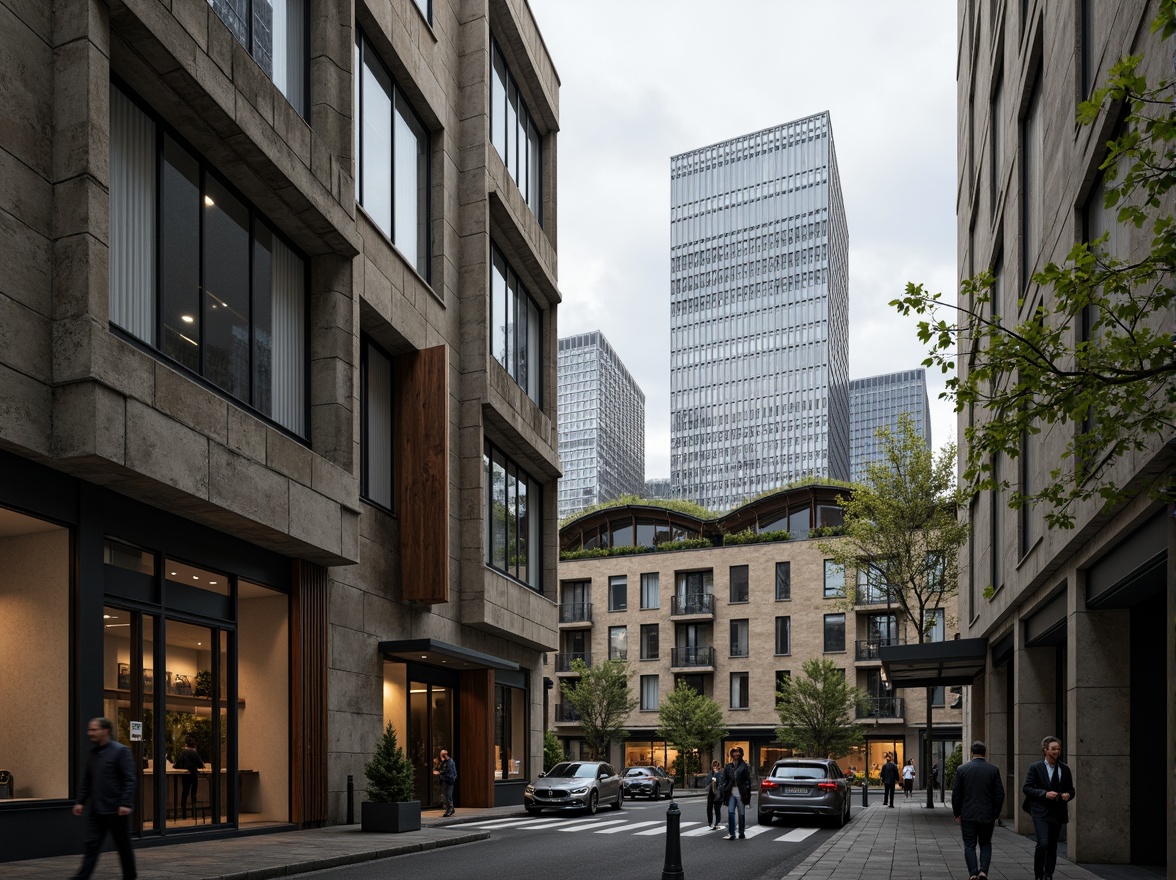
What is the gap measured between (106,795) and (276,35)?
1389 cm

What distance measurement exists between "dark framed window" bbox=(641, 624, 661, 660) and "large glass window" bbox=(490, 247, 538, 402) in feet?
119

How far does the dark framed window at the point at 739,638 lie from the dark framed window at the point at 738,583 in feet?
4.54

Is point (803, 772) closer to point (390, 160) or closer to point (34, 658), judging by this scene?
point (390, 160)

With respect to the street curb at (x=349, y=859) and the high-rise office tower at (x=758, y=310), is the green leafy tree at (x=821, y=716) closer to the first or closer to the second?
the street curb at (x=349, y=859)

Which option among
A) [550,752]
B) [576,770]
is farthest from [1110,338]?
[550,752]

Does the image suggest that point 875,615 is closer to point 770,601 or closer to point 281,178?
point 770,601

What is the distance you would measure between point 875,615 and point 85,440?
184 ft

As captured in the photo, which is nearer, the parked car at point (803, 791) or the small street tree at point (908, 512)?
the parked car at point (803, 791)

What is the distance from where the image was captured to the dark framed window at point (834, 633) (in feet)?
214

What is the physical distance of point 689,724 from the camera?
61.2 metres

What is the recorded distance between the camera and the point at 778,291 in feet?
542

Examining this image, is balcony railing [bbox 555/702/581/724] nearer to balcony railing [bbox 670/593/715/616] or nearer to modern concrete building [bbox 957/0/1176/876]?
balcony railing [bbox 670/593/715/616]

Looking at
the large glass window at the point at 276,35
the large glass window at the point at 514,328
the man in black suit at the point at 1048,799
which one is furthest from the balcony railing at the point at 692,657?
the man in black suit at the point at 1048,799

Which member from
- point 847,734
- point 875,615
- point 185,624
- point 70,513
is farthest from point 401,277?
point 875,615
